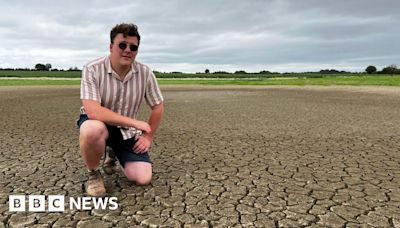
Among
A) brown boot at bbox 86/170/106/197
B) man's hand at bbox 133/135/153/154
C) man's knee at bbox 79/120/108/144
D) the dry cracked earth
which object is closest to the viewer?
the dry cracked earth

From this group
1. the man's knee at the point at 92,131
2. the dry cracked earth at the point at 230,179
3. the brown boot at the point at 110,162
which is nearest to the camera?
the dry cracked earth at the point at 230,179

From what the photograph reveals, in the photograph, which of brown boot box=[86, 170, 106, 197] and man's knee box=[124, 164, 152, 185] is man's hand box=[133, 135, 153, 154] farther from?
brown boot box=[86, 170, 106, 197]

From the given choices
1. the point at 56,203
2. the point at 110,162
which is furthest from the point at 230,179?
the point at 56,203

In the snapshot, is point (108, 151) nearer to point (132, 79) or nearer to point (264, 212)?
point (132, 79)

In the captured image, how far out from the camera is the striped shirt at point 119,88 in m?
3.61

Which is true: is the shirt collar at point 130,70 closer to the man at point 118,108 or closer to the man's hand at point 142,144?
the man at point 118,108

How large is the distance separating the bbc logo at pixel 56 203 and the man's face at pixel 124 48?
1.38 m

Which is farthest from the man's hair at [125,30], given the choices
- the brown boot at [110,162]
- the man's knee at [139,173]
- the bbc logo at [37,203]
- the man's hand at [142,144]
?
the bbc logo at [37,203]

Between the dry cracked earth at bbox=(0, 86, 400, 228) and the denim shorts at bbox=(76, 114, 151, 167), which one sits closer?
the dry cracked earth at bbox=(0, 86, 400, 228)

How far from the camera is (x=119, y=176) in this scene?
4.26m

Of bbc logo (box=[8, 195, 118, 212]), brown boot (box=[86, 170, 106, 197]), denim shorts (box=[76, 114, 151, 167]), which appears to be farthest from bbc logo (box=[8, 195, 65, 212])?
denim shorts (box=[76, 114, 151, 167])

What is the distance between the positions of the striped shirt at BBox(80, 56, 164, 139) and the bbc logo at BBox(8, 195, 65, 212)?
919 millimetres

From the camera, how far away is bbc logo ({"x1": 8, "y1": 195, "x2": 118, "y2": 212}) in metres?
3.30

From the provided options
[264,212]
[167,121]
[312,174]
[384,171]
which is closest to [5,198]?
[264,212]
